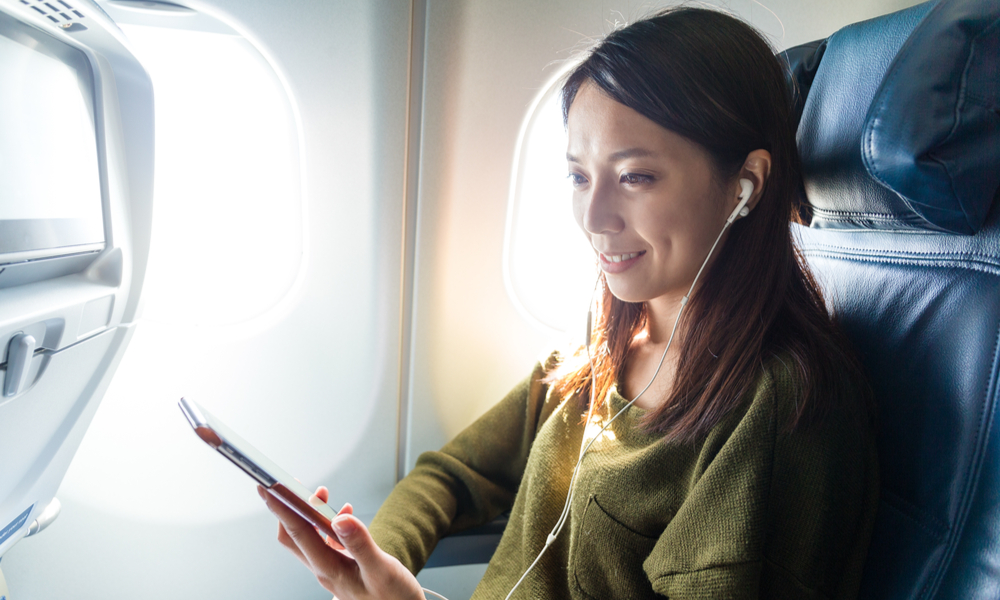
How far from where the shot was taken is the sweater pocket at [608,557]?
933mm

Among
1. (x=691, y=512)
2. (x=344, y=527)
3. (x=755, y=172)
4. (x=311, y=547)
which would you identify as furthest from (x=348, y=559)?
(x=755, y=172)

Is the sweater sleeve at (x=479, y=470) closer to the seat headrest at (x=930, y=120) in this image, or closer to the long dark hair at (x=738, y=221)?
the long dark hair at (x=738, y=221)

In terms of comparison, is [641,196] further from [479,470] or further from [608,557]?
[479,470]

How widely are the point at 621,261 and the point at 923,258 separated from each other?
444 millimetres

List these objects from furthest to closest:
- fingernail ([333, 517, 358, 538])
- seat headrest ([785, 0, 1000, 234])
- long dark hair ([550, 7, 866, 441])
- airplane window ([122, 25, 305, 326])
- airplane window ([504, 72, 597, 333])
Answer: airplane window ([504, 72, 597, 333]), airplane window ([122, 25, 305, 326]), long dark hair ([550, 7, 866, 441]), fingernail ([333, 517, 358, 538]), seat headrest ([785, 0, 1000, 234])

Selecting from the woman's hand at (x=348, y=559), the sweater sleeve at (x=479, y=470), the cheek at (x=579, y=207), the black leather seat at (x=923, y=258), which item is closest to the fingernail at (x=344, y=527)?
the woman's hand at (x=348, y=559)

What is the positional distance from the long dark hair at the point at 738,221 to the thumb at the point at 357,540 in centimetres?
48

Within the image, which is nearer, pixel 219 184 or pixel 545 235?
pixel 219 184

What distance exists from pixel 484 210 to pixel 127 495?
1106 mm

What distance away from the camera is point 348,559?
929 millimetres

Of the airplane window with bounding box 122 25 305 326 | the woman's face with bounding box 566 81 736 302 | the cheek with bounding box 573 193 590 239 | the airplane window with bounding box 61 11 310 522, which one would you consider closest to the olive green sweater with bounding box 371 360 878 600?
the woman's face with bounding box 566 81 736 302

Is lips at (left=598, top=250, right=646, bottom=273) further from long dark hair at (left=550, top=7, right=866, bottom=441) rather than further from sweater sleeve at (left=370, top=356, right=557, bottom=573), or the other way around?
sweater sleeve at (left=370, top=356, right=557, bottom=573)

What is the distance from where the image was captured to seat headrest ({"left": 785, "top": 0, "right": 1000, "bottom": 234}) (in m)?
0.65

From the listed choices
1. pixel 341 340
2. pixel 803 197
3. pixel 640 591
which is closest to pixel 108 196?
pixel 341 340
